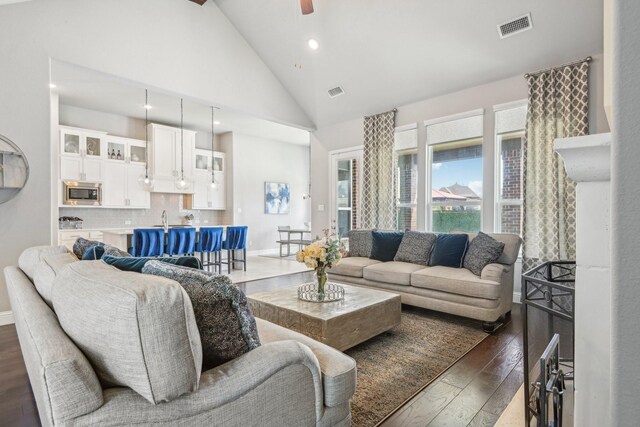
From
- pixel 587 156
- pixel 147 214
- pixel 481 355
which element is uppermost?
pixel 587 156

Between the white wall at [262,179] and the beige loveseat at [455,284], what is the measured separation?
539 centimetres

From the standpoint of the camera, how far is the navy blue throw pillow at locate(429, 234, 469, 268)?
13.0 ft

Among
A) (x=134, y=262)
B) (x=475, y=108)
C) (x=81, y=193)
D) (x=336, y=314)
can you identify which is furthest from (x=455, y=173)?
(x=81, y=193)

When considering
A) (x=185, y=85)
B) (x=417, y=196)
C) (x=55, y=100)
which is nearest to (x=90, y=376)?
(x=185, y=85)

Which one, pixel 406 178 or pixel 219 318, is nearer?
pixel 219 318

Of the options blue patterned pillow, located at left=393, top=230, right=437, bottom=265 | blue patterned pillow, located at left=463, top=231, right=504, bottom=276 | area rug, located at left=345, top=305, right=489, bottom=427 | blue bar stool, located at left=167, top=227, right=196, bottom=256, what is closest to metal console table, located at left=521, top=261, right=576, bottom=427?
area rug, located at left=345, top=305, right=489, bottom=427

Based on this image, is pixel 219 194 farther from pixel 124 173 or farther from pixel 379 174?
A: pixel 379 174

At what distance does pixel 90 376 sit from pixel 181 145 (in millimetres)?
7613

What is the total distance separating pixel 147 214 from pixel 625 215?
27.6 ft

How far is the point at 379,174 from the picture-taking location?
19.2 feet

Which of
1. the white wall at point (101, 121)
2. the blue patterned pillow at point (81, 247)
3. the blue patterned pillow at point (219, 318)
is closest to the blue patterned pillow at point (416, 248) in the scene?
the blue patterned pillow at point (219, 318)

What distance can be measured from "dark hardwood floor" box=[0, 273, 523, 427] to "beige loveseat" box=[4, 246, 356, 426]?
0.73 meters

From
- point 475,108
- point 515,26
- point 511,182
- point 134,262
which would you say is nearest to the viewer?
point 134,262

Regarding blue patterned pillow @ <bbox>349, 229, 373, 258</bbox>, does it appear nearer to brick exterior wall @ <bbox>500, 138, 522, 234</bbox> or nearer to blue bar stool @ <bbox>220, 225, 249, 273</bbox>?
brick exterior wall @ <bbox>500, 138, 522, 234</bbox>
